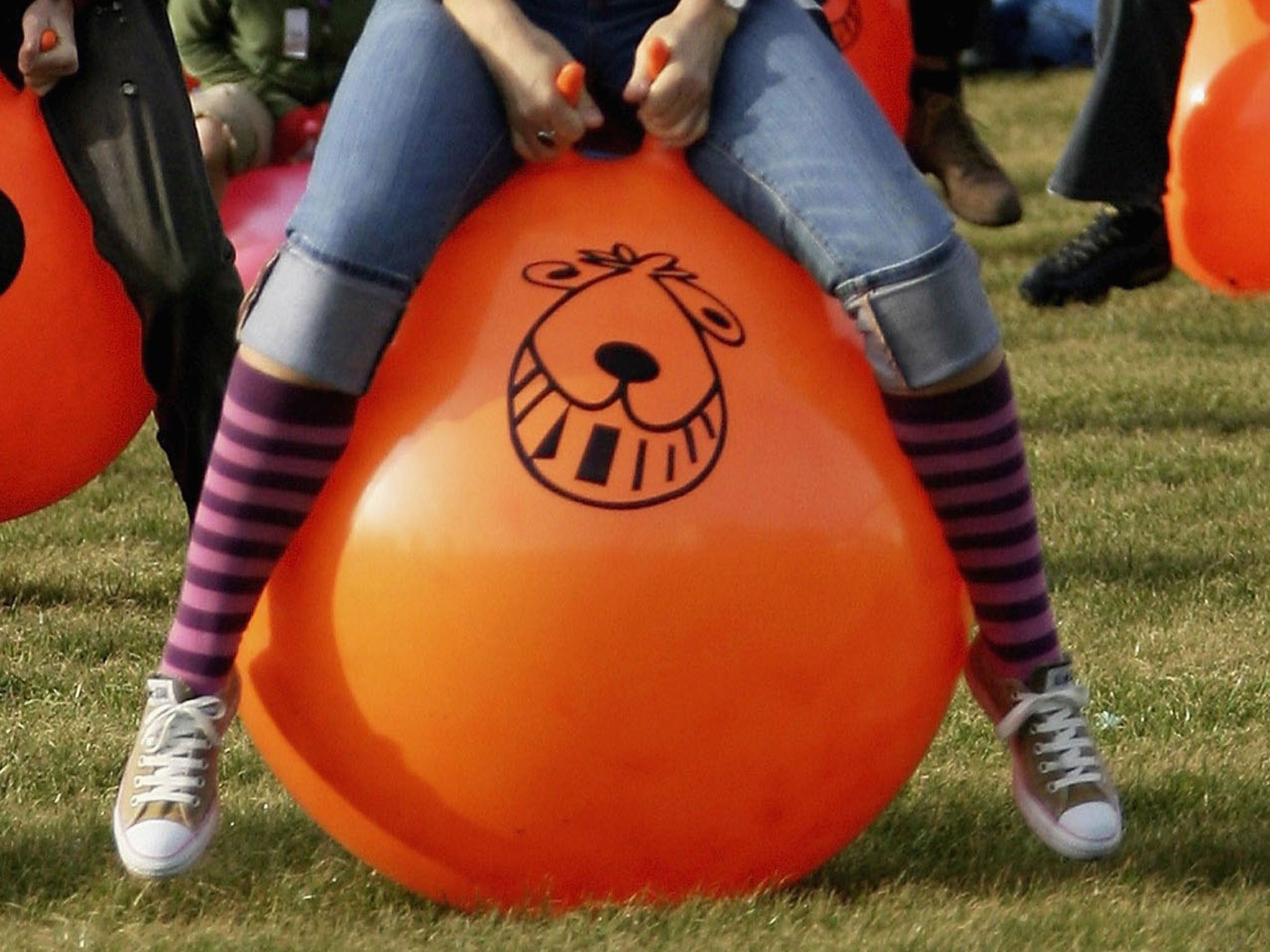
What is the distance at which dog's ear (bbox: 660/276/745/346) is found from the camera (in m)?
2.99

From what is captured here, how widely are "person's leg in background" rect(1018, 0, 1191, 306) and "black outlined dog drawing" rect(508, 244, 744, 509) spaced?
13.8 ft

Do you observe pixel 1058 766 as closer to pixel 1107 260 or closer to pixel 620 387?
pixel 620 387

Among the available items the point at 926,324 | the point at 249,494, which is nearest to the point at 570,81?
the point at 926,324

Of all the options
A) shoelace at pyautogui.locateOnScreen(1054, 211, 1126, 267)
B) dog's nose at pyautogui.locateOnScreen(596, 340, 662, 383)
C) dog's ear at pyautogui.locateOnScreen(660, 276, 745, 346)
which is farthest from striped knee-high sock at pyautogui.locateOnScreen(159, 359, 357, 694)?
shoelace at pyautogui.locateOnScreen(1054, 211, 1126, 267)

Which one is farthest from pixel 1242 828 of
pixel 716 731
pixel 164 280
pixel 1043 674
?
pixel 164 280

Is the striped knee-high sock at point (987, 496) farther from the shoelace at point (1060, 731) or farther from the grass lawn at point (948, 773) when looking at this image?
the grass lawn at point (948, 773)

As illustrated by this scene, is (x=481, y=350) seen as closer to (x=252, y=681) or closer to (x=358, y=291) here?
(x=358, y=291)

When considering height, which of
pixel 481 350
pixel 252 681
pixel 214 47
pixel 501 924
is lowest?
pixel 214 47

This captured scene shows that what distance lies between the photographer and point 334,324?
9.64 ft

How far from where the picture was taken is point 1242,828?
3477 millimetres

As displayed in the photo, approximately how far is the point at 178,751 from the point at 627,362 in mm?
779

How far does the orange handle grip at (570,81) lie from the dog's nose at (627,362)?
35 centimetres

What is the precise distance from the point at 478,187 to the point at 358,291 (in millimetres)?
261

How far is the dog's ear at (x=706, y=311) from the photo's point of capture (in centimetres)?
299
